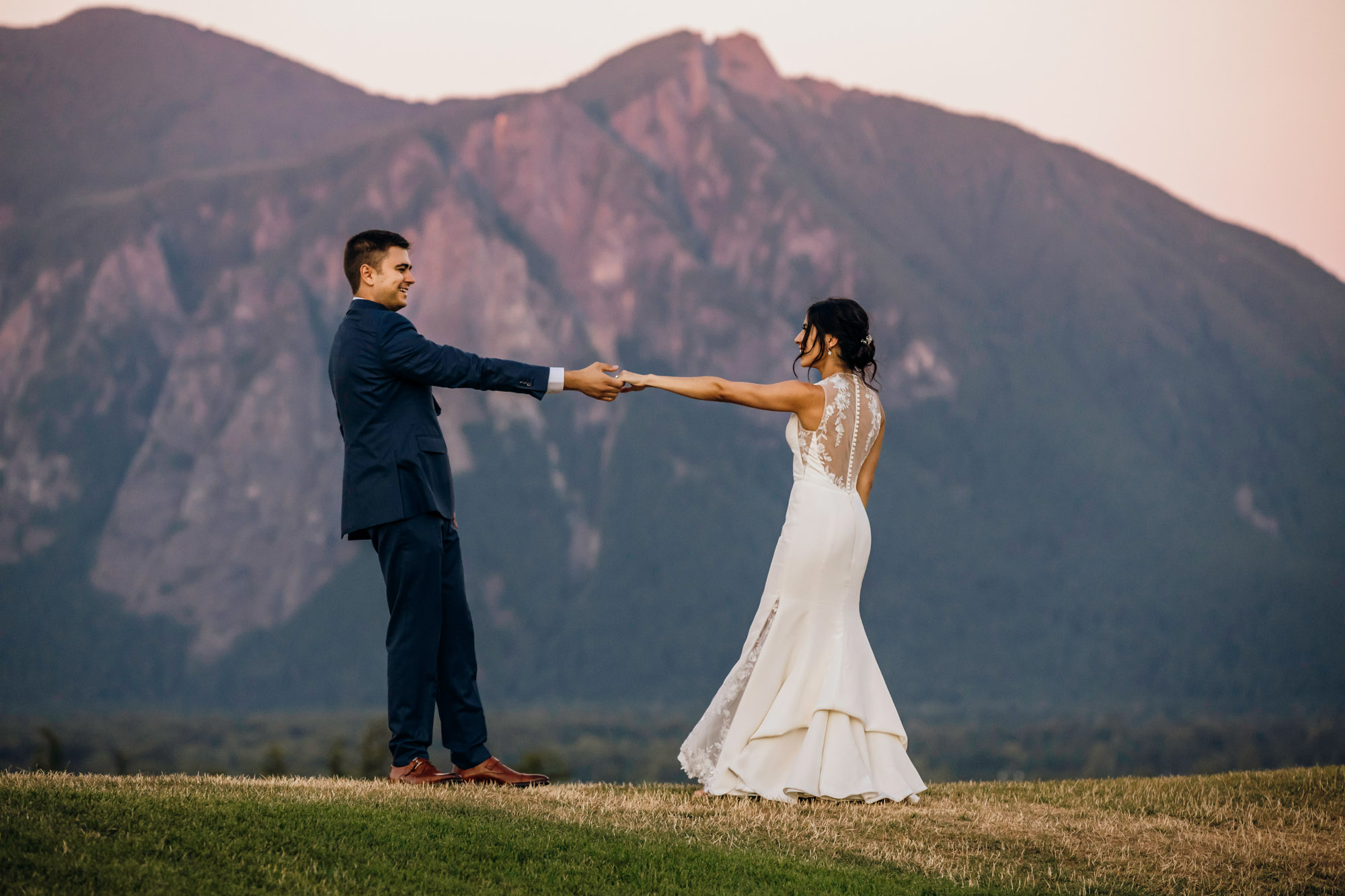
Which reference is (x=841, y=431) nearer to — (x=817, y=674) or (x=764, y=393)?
(x=764, y=393)

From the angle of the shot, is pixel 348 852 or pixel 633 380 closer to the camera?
pixel 348 852

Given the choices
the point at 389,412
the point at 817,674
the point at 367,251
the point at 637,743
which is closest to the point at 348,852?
the point at 389,412

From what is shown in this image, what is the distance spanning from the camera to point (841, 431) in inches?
350

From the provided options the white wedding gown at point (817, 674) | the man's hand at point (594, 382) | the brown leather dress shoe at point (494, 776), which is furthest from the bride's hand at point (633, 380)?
the brown leather dress shoe at point (494, 776)

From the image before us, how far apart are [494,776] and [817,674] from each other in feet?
7.20

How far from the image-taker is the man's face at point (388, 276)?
28.3 ft

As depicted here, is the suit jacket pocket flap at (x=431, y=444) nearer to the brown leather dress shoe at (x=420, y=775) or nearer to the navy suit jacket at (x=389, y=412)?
the navy suit jacket at (x=389, y=412)

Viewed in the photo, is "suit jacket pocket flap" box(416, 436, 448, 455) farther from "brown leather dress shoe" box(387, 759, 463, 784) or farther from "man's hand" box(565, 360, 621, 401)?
"brown leather dress shoe" box(387, 759, 463, 784)

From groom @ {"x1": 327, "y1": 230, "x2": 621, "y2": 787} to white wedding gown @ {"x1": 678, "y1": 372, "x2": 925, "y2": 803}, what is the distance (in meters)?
1.51

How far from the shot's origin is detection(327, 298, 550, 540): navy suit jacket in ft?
27.4

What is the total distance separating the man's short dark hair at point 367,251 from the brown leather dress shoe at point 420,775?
307 centimetres

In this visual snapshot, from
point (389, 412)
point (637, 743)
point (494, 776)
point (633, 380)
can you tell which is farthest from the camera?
point (637, 743)

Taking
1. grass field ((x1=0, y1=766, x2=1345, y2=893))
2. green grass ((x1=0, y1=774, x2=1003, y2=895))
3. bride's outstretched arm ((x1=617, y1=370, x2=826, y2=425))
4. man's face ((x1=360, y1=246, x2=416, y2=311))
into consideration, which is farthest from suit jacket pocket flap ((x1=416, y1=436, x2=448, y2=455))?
green grass ((x1=0, y1=774, x2=1003, y2=895))

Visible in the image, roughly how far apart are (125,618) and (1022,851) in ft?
656
